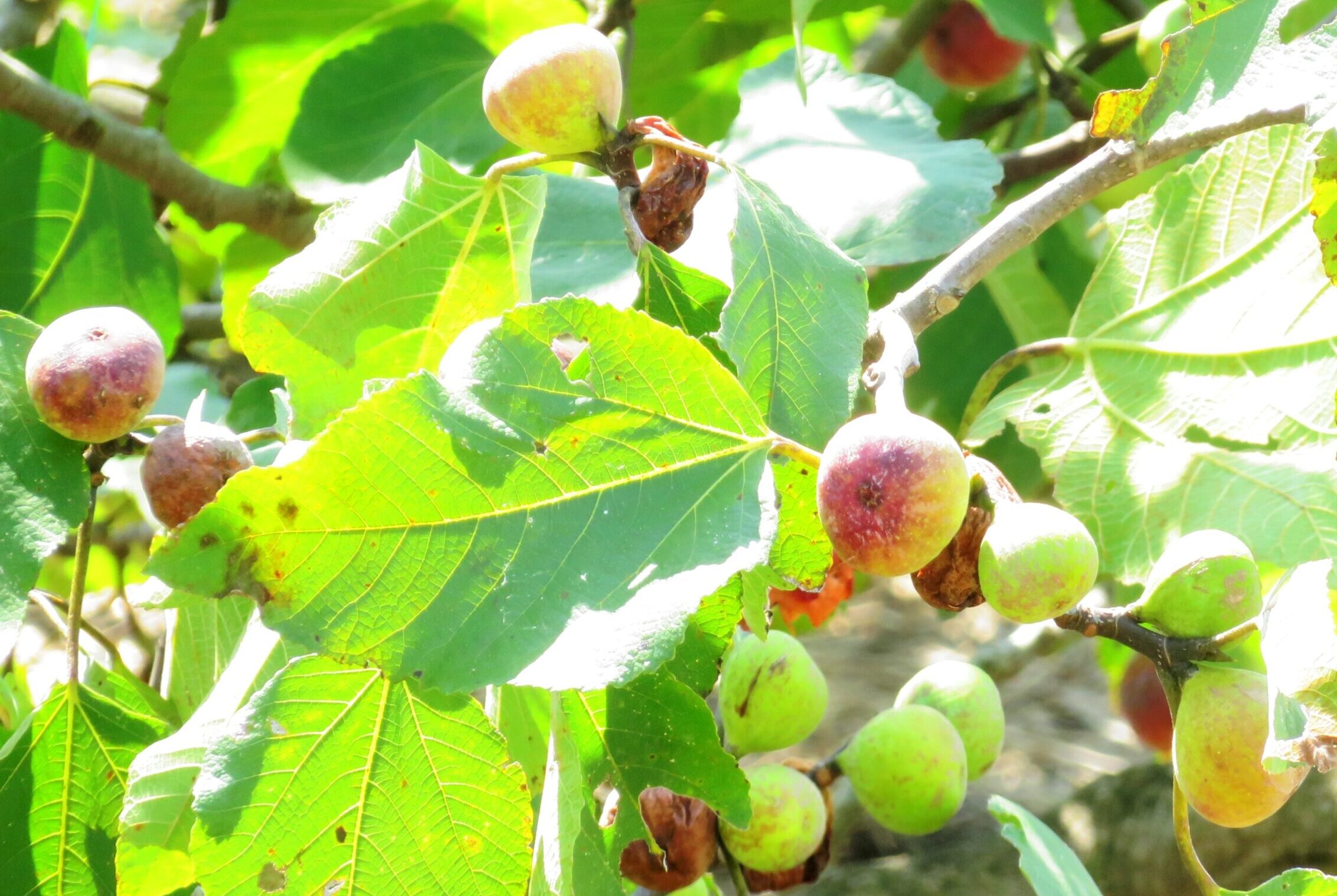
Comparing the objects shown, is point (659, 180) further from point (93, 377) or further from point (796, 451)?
point (93, 377)

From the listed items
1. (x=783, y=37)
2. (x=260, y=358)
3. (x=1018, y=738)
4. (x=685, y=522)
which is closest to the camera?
(x=685, y=522)

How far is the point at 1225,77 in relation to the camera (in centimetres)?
60

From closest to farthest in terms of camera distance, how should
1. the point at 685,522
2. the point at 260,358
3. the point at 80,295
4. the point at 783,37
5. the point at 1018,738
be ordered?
the point at 685,522, the point at 260,358, the point at 80,295, the point at 783,37, the point at 1018,738

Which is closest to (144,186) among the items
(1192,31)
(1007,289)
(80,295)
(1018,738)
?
(80,295)

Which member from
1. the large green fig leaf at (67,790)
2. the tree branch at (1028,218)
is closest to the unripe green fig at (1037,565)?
the tree branch at (1028,218)

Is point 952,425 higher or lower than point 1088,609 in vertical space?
lower

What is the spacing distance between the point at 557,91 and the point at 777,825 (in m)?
0.46

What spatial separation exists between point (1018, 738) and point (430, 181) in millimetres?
2106

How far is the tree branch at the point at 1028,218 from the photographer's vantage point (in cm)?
65

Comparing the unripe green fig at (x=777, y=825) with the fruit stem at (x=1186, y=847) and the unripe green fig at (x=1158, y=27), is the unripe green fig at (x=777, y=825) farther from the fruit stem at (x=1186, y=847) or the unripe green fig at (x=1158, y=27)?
the unripe green fig at (x=1158, y=27)

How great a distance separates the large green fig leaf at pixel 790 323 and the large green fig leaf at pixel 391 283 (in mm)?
140

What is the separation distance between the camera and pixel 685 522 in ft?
1.73

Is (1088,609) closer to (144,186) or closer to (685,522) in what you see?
(685,522)

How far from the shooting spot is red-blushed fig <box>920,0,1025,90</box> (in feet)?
5.04
